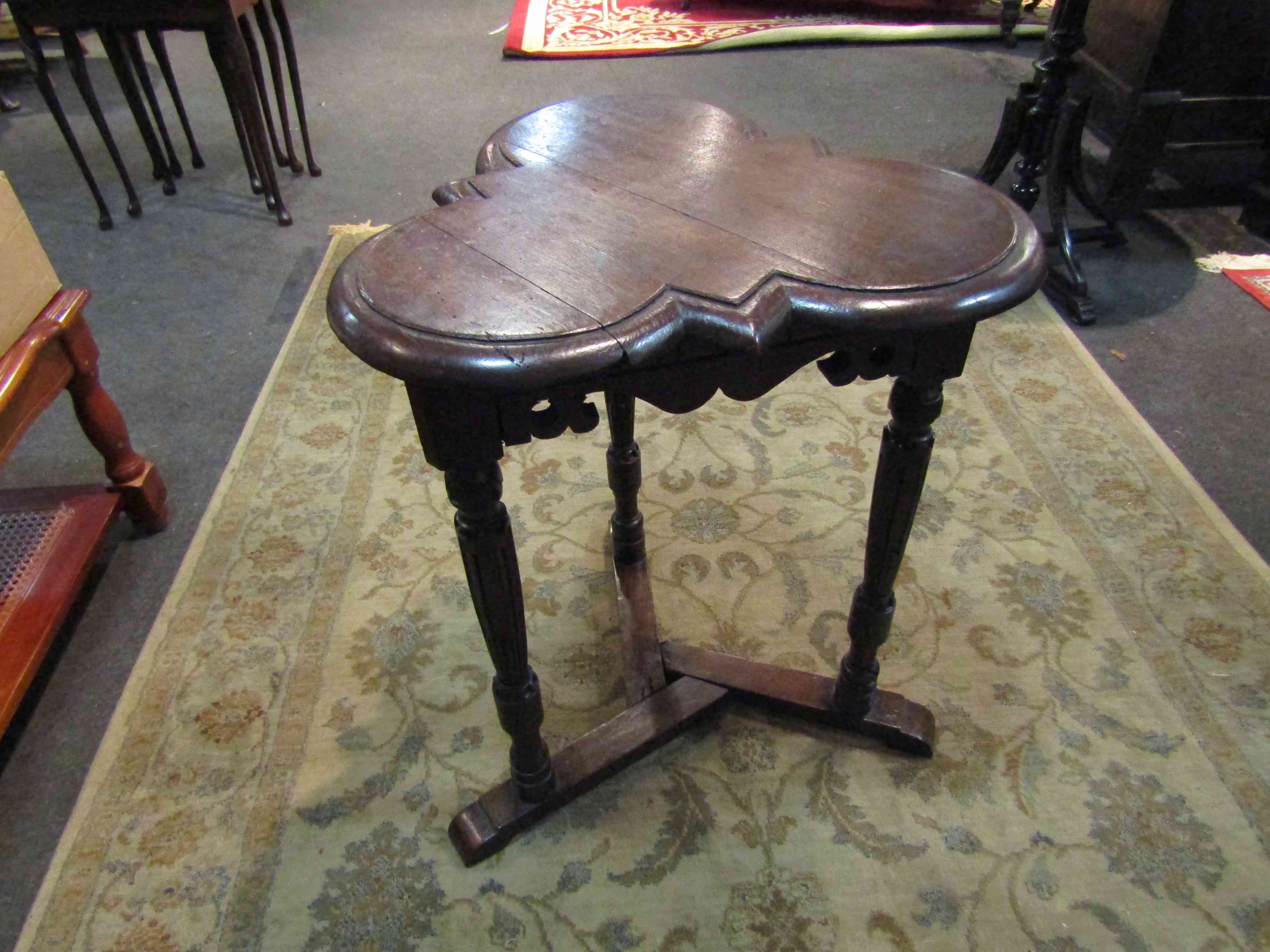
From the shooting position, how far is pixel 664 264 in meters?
0.74

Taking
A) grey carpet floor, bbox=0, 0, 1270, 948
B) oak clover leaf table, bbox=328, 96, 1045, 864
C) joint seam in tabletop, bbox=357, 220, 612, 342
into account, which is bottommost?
grey carpet floor, bbox=0, 0, 1270, 948

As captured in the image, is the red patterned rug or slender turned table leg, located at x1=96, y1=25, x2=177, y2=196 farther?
the red patterned rug

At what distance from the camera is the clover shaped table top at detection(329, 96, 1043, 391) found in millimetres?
660

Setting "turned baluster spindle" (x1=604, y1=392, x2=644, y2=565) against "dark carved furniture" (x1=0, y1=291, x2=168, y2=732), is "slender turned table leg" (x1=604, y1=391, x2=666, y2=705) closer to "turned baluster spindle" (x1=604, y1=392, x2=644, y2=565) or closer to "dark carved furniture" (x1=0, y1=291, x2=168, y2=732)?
"turned baluster spindle" (x1=604, y1=392, x2=644, y2=565)

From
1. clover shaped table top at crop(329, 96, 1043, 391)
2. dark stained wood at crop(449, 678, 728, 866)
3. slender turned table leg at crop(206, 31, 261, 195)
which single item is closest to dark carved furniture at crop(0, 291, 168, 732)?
dark stained wood at crop(449, 678, 728, 866)

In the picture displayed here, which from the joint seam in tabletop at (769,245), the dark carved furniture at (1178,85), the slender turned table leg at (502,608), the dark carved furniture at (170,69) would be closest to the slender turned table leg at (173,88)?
the dark carved furniture at (170,69)

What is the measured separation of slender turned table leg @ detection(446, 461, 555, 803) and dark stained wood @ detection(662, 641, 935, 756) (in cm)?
26

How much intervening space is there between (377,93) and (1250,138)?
3.02 m

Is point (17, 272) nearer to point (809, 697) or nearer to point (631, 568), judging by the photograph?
point (631, 568)

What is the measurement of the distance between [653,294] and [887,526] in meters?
0.43

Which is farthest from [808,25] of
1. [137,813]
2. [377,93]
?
[137,813]

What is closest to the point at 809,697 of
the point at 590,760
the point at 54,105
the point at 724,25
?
the point at 590,760

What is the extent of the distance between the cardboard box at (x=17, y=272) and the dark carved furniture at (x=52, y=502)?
0.05ft

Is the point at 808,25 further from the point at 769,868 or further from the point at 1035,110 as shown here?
the point at 769,868
